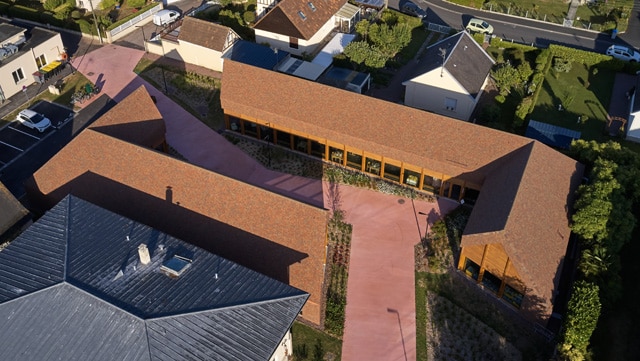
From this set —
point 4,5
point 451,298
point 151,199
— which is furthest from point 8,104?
point 451,298

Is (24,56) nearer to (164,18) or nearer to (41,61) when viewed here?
(41,61)

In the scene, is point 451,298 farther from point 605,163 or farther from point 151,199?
point 151,199

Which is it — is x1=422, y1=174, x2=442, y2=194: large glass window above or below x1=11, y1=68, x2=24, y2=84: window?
below

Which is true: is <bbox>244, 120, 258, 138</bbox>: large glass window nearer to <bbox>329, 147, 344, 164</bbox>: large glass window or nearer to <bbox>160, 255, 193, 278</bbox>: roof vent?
<bbox>329, 147, 344, 164</bbox>: large glass window

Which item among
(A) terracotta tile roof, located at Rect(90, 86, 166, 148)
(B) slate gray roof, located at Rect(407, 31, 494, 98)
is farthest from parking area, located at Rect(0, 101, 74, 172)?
(B) slate gray roof, located at Rect(407, 31, 494, 98)

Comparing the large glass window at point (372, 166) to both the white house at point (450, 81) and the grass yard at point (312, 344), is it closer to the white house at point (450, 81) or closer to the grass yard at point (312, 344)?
the white house at point (450, 81)

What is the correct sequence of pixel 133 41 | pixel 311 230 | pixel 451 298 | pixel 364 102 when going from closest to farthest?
pixel 311 230 → pixel 451 298 → pixel 364 102 → pixel 133 41

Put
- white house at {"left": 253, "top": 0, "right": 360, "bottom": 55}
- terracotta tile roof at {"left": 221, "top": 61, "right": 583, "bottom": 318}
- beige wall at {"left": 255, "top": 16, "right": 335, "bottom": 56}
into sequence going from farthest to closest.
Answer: beige wall at {"left": 255, "top": 16, "right": 335, "bottom": 56}, white house at {"left": 253, "top": 0, "right": 360, "bottom": 55}, terracotta tile roof at {"left": 221, "top": 61, "right": 583, "bottom": 318}
